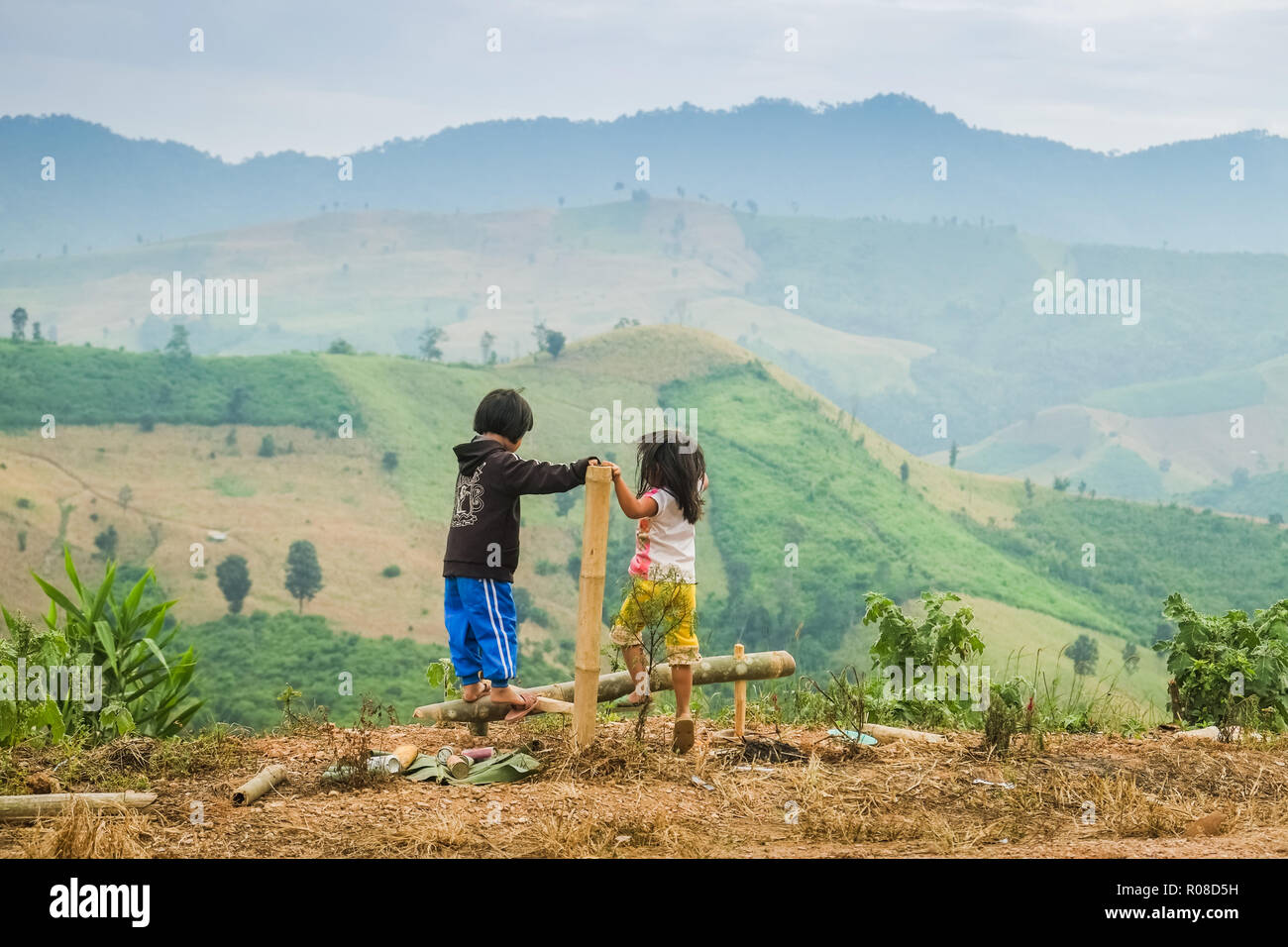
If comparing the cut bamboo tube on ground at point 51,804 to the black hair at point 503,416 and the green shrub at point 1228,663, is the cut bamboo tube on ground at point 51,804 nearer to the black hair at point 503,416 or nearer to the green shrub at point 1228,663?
the black hair at point 503,416

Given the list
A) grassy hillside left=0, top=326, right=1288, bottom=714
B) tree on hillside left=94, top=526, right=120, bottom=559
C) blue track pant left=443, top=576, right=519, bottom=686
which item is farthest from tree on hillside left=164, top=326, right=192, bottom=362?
blue track pant left=443, top=576, right=519, bottom=686

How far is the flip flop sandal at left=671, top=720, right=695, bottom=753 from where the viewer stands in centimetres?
626

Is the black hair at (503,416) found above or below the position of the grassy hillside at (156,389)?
below

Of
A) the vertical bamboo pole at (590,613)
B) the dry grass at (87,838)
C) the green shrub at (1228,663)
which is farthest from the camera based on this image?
the green shrub at (1228,663)

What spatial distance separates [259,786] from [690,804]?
1.90 meters

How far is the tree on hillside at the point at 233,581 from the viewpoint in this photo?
6588cm

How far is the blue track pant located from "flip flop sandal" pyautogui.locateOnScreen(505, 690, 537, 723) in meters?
0.14

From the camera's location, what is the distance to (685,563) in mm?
6426

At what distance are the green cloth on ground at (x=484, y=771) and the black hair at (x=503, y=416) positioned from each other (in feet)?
5.29

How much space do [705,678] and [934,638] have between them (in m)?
2.05

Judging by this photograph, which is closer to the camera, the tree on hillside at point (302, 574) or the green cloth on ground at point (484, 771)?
the green cloth on ground at point (484, 771)

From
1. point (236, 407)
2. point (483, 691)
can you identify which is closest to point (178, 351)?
point (236, 407)

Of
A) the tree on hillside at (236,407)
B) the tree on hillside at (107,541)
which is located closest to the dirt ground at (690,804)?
the tree on hillside at (107,541)

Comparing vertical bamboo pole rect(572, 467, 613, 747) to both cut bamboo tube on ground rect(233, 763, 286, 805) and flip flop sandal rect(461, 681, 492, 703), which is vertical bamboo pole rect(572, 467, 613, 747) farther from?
cut bamboo tube on ground rect(233, 763, 286, 805)
